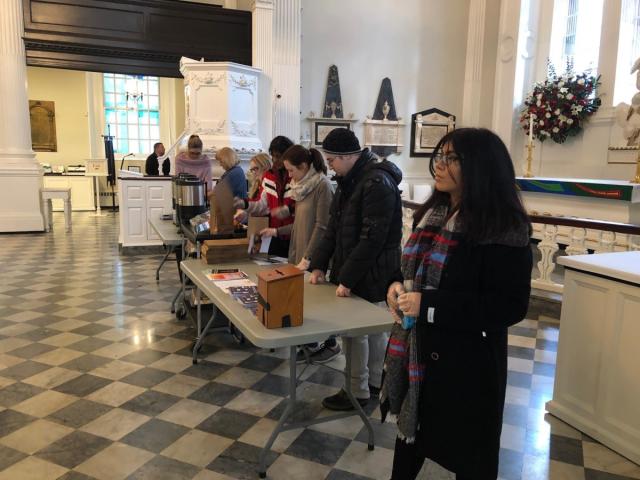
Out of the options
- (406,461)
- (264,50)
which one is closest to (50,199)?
(264,50)

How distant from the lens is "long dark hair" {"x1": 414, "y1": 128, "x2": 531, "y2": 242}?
1.47 meters

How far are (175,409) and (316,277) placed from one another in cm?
112

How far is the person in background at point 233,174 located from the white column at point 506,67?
23.9 feet

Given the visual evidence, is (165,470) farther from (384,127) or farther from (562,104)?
(384,127)

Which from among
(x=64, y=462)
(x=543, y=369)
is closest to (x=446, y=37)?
(x=543, y=369)

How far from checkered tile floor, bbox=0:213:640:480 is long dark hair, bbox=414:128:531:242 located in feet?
4.58

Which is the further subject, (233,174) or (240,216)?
(233,174)

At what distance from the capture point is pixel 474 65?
11047 millimetres

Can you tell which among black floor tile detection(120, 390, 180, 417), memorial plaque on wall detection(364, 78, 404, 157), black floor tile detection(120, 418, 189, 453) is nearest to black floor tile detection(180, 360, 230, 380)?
black floor tile detection(120, 390, 180, 417)

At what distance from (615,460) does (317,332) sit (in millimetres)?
1660

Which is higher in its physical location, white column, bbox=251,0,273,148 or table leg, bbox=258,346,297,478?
white column, bbox=251,0,273,148

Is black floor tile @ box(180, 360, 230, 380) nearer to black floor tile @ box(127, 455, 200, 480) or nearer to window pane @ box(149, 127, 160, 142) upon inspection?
black floor tile @ box(127, 455, 200, 480)

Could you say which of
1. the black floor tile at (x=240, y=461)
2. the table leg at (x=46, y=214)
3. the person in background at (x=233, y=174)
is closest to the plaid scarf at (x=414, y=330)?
the black floor tile at (x=240, y=461)

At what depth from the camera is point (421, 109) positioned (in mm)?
11070
